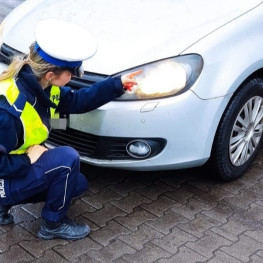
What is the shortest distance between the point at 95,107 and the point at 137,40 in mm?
548

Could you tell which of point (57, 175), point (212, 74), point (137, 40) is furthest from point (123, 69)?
point (57, 175)

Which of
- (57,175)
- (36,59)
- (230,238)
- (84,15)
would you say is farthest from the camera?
(84,15)

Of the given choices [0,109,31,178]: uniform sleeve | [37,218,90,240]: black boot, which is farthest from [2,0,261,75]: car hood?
[37,218,90,240]: black boot

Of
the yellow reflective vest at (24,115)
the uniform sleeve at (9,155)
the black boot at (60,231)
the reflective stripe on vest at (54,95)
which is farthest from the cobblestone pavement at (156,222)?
the reflective stripe on vest at (54,95)

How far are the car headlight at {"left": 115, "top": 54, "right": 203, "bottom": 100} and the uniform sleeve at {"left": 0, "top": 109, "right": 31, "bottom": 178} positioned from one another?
736 millimetres

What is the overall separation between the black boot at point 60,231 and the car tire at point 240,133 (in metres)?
1.02

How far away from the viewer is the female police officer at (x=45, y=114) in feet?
9.14

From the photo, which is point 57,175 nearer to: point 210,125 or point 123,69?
point 123,69

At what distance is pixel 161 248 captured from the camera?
3.16m

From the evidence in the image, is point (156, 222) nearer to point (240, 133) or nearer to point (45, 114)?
point (240, 133)

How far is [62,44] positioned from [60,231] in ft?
3.49

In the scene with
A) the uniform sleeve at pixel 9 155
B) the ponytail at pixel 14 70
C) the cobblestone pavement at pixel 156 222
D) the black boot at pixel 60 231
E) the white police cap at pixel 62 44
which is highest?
the white police cap at pixel 62 44

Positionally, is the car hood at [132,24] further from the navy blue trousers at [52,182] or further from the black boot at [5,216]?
the black boot at [5,216]

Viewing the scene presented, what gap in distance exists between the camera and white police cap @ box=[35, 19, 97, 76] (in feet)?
9.10
